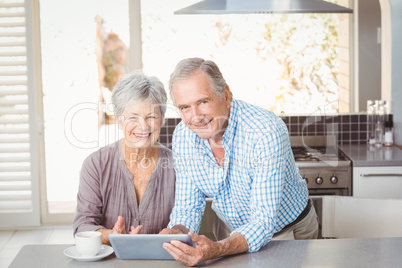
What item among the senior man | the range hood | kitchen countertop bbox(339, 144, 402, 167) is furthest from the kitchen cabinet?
the senior man

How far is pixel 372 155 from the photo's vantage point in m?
3.99

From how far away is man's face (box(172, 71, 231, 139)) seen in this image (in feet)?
6.97

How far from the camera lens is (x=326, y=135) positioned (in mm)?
4461

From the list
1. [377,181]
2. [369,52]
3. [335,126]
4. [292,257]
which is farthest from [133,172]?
[369,52]

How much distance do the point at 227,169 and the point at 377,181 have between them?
75.1 inches

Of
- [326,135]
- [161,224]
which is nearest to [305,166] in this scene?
[326,135]

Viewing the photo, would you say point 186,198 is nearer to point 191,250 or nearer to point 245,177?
point 245,177

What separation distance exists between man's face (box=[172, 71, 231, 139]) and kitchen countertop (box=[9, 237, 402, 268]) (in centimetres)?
49

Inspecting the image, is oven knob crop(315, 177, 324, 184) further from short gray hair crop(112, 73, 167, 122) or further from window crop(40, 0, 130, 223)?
window crop(40, 0, 130, 223)

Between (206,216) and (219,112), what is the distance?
680mm

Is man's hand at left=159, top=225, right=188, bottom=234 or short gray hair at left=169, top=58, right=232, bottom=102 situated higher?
short gray hair at left=169, top=58, right=232, bottom=102

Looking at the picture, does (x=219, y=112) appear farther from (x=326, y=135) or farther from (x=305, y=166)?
(x=326, y=135)

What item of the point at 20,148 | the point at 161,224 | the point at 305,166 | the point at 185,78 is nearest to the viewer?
the point at 185,78

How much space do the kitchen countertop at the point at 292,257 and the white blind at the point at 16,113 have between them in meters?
2.87
